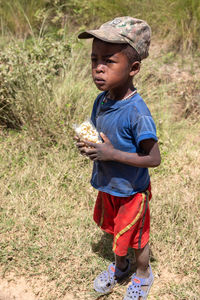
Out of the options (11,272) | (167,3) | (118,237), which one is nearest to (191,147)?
(118,237)

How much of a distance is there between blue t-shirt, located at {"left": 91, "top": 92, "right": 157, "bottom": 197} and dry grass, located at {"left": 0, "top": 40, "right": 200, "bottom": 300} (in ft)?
2.66

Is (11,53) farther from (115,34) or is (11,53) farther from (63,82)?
(115,34)

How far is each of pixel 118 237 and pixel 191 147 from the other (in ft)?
6.41

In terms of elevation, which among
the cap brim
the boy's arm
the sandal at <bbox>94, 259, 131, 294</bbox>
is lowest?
the sandal at <bbox>94, 259, 131, 294</bbox>

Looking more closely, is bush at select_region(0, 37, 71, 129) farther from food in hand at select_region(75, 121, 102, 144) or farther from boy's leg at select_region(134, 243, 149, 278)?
boy's leg at select_region(134, 243, 149, 278)

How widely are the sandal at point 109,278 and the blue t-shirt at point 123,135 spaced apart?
0.72 m

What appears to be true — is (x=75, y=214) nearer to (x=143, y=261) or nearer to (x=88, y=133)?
(x=143, y=261)

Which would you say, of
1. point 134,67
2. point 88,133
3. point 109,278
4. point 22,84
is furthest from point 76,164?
point 134,67

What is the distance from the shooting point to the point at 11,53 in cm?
395

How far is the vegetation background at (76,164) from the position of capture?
251 centimetres

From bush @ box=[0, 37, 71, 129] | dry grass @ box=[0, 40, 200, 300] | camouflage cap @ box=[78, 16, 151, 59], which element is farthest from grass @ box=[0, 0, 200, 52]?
camouflage cap @ box=[78, 16, 151, 59]

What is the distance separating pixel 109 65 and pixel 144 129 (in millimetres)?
373

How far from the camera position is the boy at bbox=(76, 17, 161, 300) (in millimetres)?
1756

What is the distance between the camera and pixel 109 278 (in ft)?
7.80
